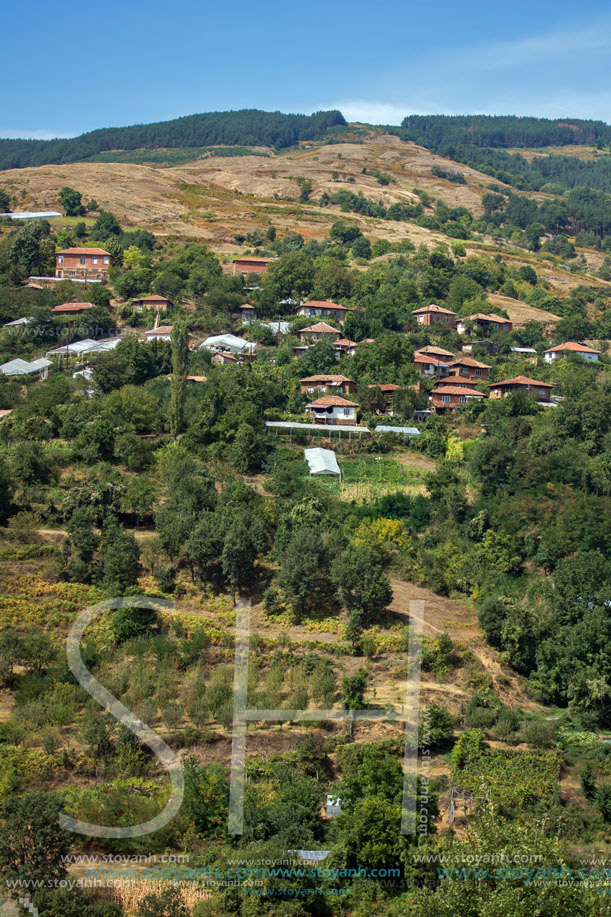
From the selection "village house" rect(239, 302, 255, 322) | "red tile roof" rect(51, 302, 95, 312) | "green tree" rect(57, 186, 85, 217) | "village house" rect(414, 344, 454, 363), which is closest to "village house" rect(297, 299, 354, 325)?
"village house" rect(239, 302, 255, 322)

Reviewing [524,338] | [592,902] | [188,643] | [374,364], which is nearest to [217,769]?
[188,643]

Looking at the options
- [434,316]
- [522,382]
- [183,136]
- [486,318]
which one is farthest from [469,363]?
[183,136]

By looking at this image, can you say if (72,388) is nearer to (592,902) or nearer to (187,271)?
(187,271)

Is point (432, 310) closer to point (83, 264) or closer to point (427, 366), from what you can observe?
point (427, 366)

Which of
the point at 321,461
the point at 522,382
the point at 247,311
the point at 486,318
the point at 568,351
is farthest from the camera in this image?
the point at 486,318

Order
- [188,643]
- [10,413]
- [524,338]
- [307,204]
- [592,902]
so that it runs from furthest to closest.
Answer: [307,204] < [524,338] < [10,413] < [188,643] < [592,902]

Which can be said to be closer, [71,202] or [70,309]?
[70,309]

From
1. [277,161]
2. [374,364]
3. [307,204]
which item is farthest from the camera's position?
[277,161]

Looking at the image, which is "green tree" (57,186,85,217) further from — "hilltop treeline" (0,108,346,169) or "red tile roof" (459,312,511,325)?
"hilltop treeline" (0,108,346,169)
